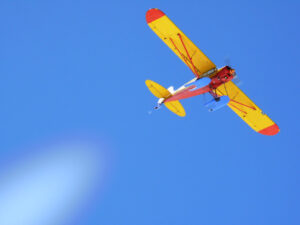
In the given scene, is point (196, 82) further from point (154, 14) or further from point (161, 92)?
point (154, 14)

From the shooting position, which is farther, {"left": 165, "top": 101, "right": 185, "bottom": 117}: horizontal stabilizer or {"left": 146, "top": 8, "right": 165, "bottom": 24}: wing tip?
{"left": 165, "top": 101, "right": 185, "bottom": 117}: horizontal stabilizer

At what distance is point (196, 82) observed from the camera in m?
28.6

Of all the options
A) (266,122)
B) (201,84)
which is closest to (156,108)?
(201,84)

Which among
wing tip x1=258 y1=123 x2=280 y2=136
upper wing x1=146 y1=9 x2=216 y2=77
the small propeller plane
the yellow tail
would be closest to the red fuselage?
the small propeller plane

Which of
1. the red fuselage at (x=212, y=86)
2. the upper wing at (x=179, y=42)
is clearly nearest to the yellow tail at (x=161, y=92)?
the red fuselage at (x=212, y=86)

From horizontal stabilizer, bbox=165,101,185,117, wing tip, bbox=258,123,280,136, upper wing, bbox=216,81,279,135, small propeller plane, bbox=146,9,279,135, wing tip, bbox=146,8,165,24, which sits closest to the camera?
wing tip, bbox=146,8,165,24

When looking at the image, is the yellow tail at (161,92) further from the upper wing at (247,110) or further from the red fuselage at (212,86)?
the upper wing at (247,110)

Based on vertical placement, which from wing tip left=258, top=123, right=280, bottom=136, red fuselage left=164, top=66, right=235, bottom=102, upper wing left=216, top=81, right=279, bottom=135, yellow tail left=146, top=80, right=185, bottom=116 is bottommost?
wing tip left=258, top=123, right=280, bottom=136

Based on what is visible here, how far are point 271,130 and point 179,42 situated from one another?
11.3 meters

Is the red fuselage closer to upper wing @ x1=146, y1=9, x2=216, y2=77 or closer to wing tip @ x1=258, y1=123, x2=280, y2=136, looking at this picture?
upper wing @ x1=146, y1=9, x2=216, y2=77

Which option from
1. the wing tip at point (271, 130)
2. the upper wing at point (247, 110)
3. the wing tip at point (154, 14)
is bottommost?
the wing tip at point (271, 130)

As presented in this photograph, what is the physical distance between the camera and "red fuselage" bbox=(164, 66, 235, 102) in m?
28.8

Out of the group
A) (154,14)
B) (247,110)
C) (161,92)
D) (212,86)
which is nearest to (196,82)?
(212,86)

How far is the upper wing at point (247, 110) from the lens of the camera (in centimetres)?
3170
